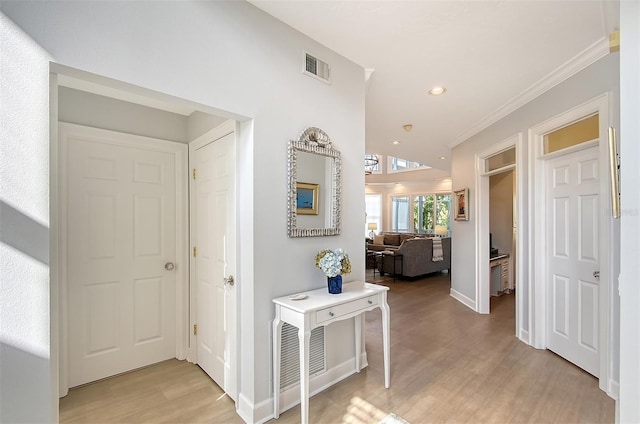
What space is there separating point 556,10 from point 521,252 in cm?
237

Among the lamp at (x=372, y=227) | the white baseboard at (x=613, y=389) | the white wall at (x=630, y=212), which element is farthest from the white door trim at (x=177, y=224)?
the lamp at (x=372, y=227)

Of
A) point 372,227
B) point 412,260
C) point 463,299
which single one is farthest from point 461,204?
point 372,227

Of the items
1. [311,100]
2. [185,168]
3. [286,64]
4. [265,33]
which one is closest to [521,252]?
[311,100]

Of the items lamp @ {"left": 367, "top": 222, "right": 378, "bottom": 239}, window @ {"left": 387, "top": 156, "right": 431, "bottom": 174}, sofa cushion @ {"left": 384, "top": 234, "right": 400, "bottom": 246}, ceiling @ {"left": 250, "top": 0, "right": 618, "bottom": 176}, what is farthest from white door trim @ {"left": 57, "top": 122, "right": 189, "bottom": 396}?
window @ {"left": 387, "top": 156, "right": 431, "bottom": 174}

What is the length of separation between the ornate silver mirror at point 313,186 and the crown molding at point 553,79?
86.3 inches

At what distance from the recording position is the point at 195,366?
2711 mm

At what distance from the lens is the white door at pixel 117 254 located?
238 centimetres

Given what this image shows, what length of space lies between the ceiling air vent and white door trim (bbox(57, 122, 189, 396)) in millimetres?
1415

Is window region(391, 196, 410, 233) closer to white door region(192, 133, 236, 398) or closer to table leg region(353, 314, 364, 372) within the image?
table leg region(353, 314, 364, 372)

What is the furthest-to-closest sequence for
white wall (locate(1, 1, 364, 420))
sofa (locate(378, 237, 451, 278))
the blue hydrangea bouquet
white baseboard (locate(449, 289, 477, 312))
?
sofa (locate(378, 237, 451, 278)) < white baseboard (locate(449, 289, 477, 312)) < the blue hydrangea bouquet < white wall (locate(1, 1, 364, 420))

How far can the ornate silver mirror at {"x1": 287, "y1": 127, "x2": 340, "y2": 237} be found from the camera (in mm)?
2201

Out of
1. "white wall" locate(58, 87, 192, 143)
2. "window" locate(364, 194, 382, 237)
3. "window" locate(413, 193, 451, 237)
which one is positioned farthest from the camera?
"window" locate(364, 194, 382, 237)

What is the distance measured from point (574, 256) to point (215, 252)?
10.7 feet

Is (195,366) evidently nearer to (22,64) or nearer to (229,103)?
(229,103)
